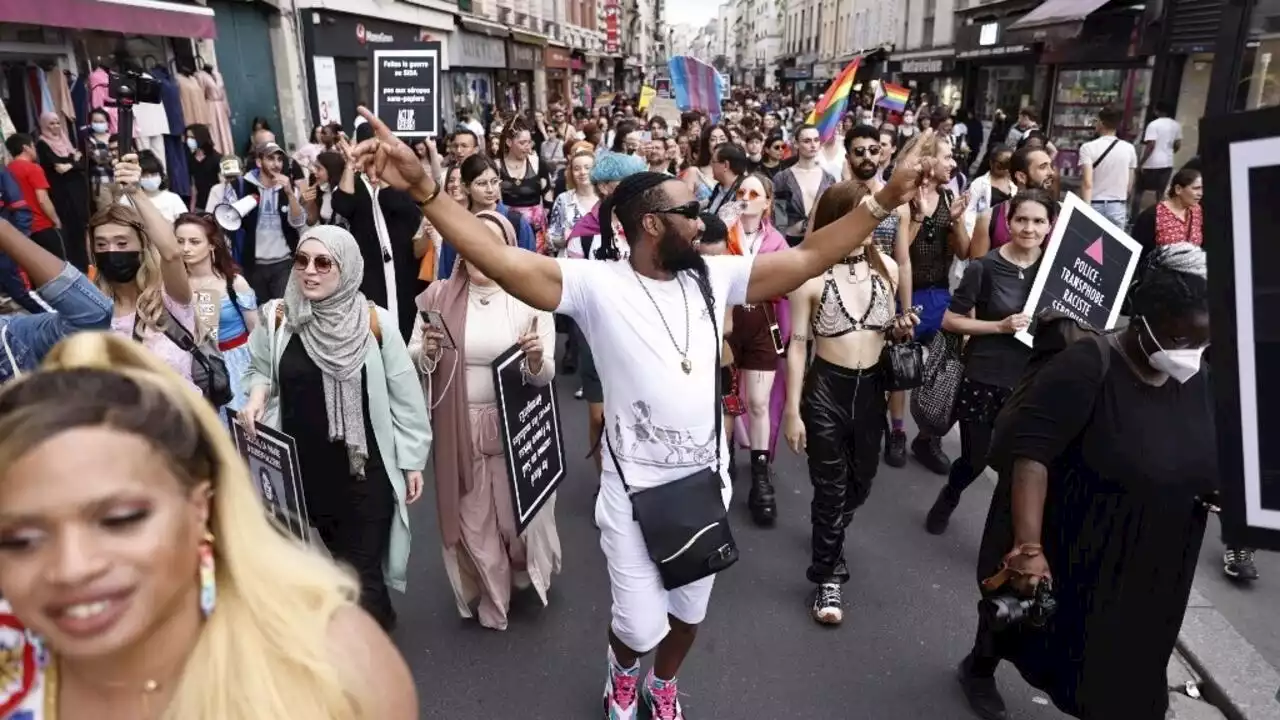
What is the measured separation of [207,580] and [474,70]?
26.8 m

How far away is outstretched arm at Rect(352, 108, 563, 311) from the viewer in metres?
2.25

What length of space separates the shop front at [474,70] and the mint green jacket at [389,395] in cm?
1941

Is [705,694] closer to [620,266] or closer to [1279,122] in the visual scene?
[620,266]

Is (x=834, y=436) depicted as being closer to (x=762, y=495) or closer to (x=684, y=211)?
(x=762, y=495)

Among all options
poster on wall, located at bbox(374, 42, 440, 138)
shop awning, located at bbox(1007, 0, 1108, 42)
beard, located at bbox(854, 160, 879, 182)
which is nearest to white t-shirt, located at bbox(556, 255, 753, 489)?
beard, located at bbox(854, 160, 879, 182)

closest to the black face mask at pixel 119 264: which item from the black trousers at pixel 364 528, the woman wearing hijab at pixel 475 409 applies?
the woman wearing hijab at pixel 475 409

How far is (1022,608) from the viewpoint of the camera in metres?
2.49

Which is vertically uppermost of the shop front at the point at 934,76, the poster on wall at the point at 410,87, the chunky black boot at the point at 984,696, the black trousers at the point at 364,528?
the shop front at the point at 934,76

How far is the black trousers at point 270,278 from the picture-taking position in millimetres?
6531

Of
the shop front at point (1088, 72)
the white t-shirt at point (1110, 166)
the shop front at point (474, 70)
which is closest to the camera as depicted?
the white t-shirt at point (1110, 166)

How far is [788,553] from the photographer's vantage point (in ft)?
14.0

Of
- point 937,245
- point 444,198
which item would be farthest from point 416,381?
point 937,245

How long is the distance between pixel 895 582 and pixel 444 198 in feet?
9.55

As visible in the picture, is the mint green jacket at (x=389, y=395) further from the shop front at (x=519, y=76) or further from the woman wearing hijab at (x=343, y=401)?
the shop front at (x=519, y=76)
